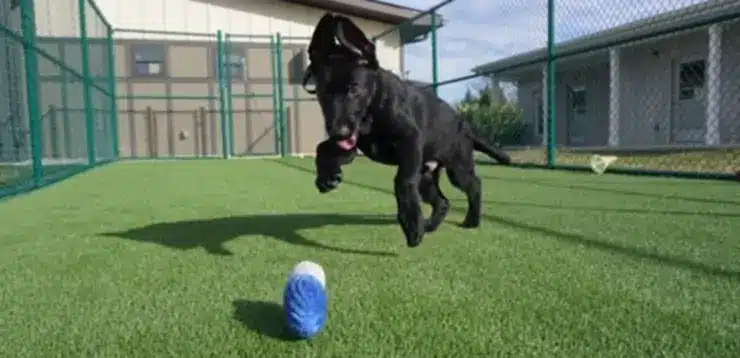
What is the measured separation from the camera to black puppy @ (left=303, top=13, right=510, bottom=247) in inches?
78.5

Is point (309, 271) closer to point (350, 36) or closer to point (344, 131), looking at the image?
point (344, 131)

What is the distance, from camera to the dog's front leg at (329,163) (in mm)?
2219

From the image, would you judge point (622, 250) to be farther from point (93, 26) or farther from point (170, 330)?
point (93, 26)

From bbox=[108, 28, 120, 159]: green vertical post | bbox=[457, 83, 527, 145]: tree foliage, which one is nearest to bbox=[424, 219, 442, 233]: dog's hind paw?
bbox=[457, 83, 527, 145]: tree foliage

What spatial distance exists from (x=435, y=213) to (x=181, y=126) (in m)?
12.6

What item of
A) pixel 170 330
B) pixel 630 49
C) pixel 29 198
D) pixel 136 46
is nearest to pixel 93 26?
pixel 136 46

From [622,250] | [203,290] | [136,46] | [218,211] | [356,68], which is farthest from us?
[136,46]

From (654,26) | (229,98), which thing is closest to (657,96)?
(654,26)

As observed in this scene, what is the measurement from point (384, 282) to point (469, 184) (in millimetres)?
1064

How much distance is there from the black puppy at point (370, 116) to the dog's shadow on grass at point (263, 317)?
2.18ft

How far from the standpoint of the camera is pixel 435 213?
8.66ft

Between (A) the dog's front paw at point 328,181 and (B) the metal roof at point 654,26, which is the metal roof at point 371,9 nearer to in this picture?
(B) the metal roof at point 654,26

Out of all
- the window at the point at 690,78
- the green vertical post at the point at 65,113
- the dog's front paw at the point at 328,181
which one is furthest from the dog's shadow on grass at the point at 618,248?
the window at the point at 690,78

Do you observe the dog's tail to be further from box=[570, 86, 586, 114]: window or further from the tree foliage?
box=[570, 86, 586, 114]: window
